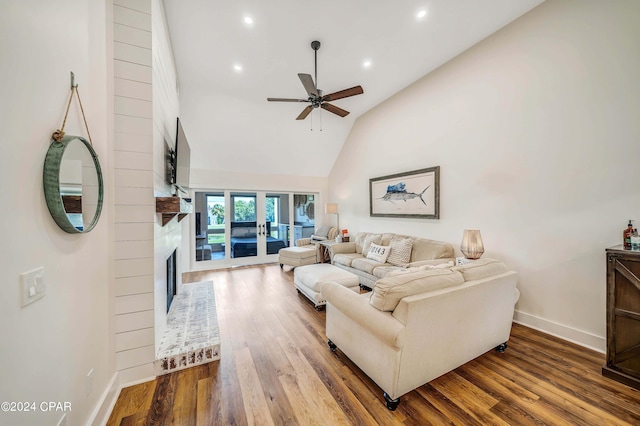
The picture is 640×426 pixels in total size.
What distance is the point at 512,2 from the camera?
8.77 feet

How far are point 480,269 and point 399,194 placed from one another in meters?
2.63

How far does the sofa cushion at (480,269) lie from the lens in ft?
6.88

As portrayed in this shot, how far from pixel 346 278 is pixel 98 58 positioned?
10.6 feet

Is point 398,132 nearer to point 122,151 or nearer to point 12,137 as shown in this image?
point 122,151

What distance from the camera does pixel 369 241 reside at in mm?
4824

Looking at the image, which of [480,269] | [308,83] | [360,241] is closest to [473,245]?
[480,269]

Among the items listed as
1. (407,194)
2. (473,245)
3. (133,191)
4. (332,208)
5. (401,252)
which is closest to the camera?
(133,191)

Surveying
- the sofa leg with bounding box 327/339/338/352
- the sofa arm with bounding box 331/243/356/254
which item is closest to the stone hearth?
the sofa leg with bounding box 327/339/338/352

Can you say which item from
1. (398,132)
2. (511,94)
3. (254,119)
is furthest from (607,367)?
(254,119)

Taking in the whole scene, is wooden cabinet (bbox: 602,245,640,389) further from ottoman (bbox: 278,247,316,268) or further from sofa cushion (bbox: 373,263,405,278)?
ottoman (bbox: 278,247,316,268)

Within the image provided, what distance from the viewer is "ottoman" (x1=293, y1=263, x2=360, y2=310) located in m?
3.31

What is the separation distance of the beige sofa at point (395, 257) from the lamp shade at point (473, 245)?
330mm

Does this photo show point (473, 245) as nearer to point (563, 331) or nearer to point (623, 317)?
point (563, 331)

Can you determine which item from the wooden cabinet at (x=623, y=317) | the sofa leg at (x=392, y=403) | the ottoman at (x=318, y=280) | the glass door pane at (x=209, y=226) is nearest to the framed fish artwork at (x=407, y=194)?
the ottoman at (x=318, y=280)
